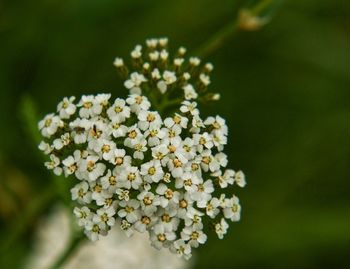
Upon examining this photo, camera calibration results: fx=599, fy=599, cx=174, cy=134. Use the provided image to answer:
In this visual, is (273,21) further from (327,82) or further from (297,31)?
(327,82)

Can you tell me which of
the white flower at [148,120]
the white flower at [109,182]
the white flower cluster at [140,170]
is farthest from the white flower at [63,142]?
the white flower at [148,120]

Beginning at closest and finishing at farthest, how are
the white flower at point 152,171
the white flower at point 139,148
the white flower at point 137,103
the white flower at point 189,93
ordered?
the white flower at point 152,171 < the white flower at point 139,148 < the white flower at point 137,103 < the white flower at point 189,93

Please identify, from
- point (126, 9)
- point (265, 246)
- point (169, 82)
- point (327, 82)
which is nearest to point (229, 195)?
point (265, 246)

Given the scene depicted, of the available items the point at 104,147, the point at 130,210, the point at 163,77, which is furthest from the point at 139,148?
the point at 163,77

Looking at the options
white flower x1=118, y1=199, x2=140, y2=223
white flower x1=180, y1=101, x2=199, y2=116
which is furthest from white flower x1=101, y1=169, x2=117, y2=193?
white flower x1=180, y1=101, x2=199, y2=116

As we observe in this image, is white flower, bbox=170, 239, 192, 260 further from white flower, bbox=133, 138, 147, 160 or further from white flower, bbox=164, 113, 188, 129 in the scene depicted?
white flower, bbox=164, 113, 188, 129

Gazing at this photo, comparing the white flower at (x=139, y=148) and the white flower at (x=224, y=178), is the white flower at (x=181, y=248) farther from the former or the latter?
the white flower at (x=139, y=148)

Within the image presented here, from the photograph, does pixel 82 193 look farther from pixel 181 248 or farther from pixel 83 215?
pixel 181 248
